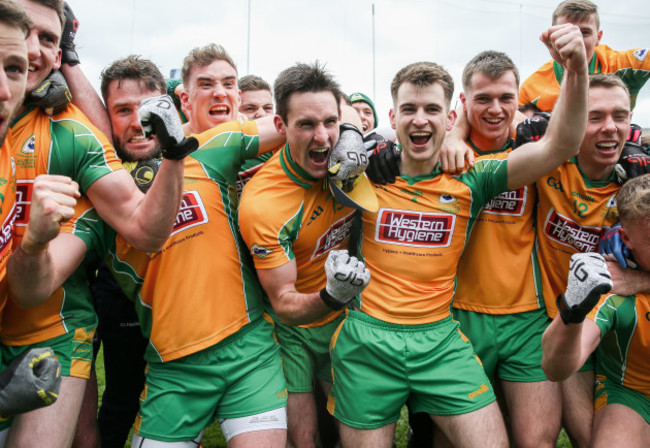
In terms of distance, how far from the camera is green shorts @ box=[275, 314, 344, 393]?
3459 mm

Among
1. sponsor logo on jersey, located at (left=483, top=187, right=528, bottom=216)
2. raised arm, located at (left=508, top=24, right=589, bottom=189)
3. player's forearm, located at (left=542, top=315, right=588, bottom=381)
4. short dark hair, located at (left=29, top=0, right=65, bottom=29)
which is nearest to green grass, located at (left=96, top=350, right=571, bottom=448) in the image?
player's forearm, located at (left=542, top=315, right=588, bottom=381)

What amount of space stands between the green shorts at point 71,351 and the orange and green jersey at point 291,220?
3.68 ft

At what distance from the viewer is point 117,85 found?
11.3ft

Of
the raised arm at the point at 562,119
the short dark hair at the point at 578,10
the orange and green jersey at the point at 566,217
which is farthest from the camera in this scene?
the short dark hair at the point at 578,10

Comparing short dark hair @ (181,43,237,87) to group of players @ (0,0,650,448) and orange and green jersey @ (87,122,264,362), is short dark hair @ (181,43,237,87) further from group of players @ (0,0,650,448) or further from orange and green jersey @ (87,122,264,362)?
orange and green jersey @ (87,122,264,362)

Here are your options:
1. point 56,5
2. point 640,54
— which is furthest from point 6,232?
point 640,54

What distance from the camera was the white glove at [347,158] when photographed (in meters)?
2.88

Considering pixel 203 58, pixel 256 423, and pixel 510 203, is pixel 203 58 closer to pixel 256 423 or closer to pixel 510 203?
pixel 510 203

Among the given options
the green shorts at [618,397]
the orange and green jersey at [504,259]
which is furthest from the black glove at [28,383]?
the green shorts at [618,397]

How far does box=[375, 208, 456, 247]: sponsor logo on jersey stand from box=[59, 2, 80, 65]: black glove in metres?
2.21

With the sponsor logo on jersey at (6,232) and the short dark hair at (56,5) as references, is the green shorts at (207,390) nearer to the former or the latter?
the sponsor logo on jersey at (6,232)

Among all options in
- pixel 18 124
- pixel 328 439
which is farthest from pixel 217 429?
pixel 18 124

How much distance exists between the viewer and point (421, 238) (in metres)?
3.20

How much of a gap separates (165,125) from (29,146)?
0.86 metres
